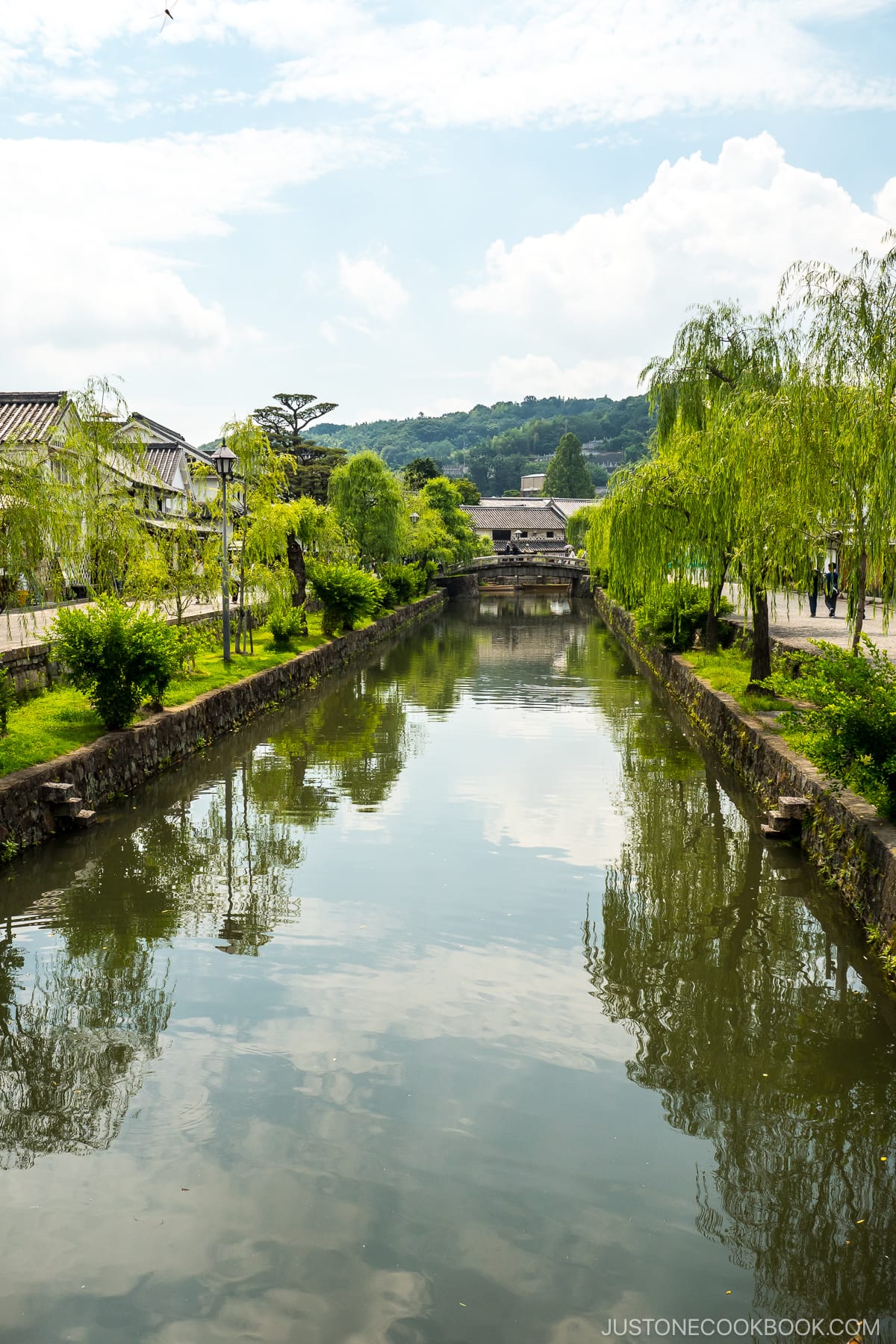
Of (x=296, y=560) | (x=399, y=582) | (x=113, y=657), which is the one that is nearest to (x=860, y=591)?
(x=113, y=657)

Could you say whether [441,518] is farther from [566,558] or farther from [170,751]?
[170,751]

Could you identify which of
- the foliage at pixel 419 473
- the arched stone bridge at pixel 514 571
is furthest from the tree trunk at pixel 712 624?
the foliage at pixel 419 473

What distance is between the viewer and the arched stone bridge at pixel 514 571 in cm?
6444

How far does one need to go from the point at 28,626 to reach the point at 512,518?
7147cm

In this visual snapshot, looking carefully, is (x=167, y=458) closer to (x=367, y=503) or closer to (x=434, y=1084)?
(x=367, y=503)

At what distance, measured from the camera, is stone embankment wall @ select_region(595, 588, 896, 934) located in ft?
26.2

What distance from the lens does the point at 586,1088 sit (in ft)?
19.8

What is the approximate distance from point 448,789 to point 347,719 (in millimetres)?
6214

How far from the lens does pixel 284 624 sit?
2405 cm

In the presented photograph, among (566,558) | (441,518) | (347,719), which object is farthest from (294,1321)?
(566,558)

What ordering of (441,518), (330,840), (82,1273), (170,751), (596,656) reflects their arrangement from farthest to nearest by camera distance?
1. (441,518)
2. (596,656)
3. (170,751)
4. (330,840)
5. (82,1273)

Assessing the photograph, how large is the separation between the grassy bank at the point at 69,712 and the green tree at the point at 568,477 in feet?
276

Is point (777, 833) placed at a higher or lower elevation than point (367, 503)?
lower

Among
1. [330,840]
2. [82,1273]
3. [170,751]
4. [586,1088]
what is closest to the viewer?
[82,1273]
